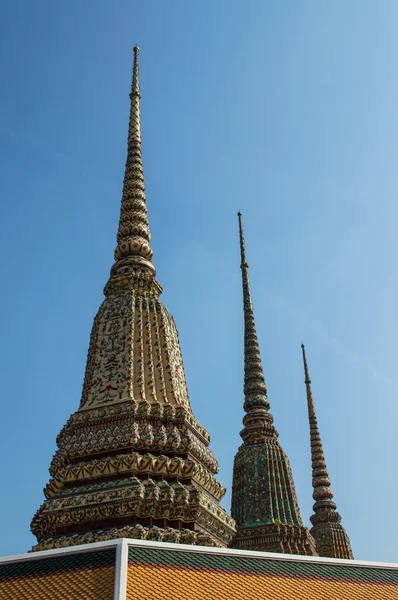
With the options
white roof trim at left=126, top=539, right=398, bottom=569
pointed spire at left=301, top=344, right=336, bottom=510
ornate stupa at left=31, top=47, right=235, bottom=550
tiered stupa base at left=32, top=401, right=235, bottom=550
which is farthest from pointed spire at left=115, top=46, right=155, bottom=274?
pointed spire at left=301, top=344, right=336, bottom=510

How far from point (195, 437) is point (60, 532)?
2964 mm

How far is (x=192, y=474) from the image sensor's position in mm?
12562

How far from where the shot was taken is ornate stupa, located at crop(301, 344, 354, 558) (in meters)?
26.4

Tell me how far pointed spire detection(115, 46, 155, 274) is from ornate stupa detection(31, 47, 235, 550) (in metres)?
0.76

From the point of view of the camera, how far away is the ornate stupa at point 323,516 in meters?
26.4

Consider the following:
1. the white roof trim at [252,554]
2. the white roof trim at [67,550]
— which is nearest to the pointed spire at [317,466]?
the white roof trim at [252,554]

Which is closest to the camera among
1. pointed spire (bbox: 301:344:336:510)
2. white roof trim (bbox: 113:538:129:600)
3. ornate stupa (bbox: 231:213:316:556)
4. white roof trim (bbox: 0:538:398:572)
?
white roof trim (bbox: 113:538:129:600)

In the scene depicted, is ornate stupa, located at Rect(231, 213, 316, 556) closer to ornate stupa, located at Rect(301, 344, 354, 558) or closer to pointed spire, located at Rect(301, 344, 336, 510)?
ornate stupa, located at Rect(301, 344, 354, 558)

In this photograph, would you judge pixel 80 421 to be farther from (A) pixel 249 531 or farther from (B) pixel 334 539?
(B) pixel 334 539

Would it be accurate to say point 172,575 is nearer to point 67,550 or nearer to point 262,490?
point 67,550

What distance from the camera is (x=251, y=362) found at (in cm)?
2523

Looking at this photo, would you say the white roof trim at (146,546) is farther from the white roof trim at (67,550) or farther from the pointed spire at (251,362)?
the pointed spire at (251,362)

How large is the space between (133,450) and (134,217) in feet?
21.5

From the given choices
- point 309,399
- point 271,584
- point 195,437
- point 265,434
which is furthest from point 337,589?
point 309,399
